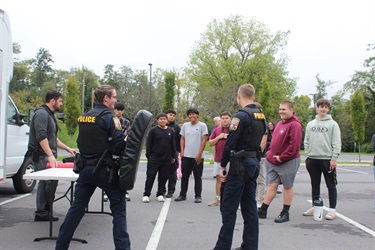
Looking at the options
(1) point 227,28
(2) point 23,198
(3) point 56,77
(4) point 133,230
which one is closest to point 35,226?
(4) point 133,230

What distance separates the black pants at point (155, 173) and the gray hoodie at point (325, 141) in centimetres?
317

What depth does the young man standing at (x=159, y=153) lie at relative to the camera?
27.1ft

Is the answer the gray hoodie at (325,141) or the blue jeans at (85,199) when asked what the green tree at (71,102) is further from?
the blue jeans at (85,199)

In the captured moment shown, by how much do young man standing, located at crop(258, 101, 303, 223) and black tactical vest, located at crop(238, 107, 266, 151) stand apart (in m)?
1.93

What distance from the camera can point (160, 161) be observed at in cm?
829

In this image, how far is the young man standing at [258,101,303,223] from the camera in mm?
6363

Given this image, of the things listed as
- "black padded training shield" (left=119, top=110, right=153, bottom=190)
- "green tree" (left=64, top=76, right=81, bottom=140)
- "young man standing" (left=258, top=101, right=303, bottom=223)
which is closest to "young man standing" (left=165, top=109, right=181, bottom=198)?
"young man standing" (left=258, top=101, right=303, bottom=223)

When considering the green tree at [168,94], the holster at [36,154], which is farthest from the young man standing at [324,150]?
the green tree at [168,94]

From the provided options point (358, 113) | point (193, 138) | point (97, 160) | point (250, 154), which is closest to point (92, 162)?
point (97, 160)

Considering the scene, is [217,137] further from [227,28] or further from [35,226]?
[227,28]

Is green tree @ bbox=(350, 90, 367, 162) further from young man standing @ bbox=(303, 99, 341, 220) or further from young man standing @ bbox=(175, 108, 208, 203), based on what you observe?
young man standing @ bbox=(303, 99, 341, 220)

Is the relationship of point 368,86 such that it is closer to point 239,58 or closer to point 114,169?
point 239,58

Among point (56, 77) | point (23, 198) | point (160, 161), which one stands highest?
point (56, 77)

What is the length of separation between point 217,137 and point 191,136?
100 centimetres
